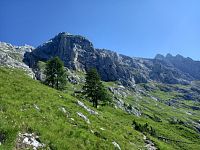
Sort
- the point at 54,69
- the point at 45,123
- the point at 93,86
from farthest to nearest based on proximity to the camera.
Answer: the point at 54,69 → the point at 93,86 → the point at 45,123

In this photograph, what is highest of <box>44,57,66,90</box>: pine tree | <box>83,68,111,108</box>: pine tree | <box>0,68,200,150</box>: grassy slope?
<box>44,57,66,90</box>: pine tree

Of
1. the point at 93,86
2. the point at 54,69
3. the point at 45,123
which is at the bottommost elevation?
the point at 45,123

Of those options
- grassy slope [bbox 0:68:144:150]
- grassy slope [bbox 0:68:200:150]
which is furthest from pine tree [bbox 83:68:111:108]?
grassy slope [bbox 0:68:144:150]

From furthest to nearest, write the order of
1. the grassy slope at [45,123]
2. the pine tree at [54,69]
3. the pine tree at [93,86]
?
the pine tree at [54,69]
the pine tree at [93,86]
the grassy slope at [45,123]

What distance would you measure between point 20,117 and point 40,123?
81.3 inches

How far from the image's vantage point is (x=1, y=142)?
2139 centimetres

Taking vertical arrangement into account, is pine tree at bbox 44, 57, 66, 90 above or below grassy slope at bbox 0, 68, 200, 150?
above

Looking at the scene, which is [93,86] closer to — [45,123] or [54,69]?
[54,69]

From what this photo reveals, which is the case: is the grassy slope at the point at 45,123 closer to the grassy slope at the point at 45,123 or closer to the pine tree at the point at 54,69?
the grassy slope at the point at 45,123

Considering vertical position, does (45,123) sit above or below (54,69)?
below

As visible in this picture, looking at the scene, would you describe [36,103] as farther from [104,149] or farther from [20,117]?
[104,149]

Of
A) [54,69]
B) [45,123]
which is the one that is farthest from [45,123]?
[54,69]

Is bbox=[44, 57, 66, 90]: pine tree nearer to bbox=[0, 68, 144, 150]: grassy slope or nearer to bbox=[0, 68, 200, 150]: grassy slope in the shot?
bbox=[0, 68, 200, 150]: grassy slope

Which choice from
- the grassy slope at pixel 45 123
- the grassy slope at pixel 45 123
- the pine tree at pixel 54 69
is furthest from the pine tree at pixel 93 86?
the grassy slope at pixel 45 123
